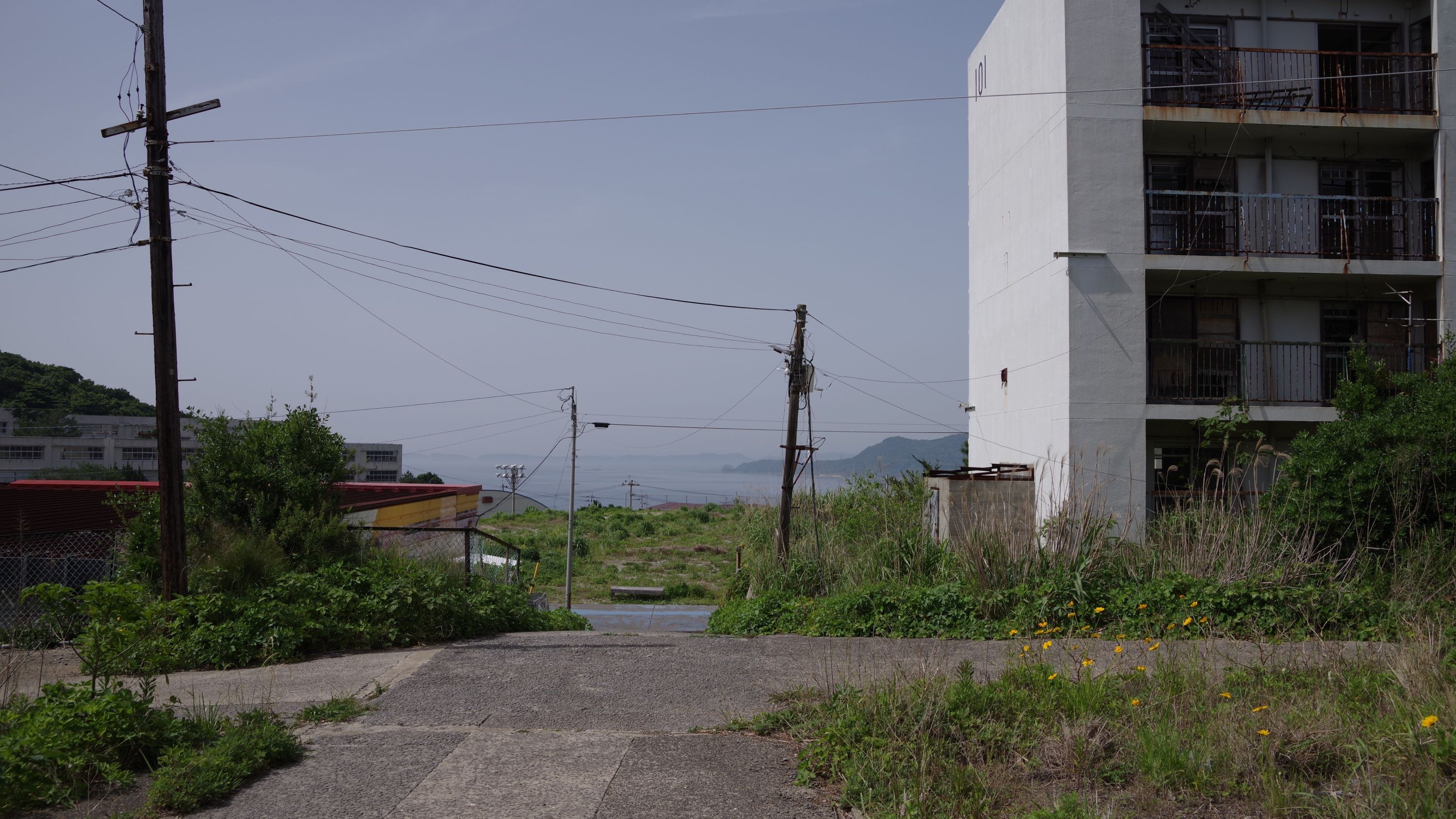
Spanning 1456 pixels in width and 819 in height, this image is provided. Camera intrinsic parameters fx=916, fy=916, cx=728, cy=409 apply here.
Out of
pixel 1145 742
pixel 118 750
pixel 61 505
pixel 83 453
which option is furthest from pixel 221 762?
pixel 83 453

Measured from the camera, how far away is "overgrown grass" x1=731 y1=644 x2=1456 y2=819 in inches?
179

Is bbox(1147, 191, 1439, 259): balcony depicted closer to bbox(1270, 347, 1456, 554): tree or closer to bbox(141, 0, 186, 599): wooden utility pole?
bbox(1270, 347, 1456, 554): tree

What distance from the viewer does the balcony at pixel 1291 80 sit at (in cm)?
1681

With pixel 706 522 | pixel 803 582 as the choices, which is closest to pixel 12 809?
pixel 803 582

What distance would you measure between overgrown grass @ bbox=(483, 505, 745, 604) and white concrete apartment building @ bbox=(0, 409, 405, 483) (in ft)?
46.9

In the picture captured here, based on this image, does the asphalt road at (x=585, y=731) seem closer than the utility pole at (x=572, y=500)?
Yes

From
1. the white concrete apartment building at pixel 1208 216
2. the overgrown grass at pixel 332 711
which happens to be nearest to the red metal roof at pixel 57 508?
the overgrown grass at pixel 332 711

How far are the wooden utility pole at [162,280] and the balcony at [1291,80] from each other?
15.3 m

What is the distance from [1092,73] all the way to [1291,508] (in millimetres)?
8235

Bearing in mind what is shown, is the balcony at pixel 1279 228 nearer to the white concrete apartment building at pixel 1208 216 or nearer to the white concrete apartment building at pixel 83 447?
the white concrete apartment building at pixel 1208 216

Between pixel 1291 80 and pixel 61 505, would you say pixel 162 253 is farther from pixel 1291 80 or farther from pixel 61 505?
pixel 1291 80

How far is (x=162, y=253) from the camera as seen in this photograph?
1059 cm

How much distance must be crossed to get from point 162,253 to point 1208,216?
16.8m

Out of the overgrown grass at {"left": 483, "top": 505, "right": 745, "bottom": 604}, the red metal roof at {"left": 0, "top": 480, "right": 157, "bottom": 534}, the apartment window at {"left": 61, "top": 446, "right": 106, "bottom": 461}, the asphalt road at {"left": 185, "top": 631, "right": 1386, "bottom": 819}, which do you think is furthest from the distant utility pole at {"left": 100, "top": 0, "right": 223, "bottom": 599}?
the apartment window at {"left": 61, "top": 446, "right": 106, "bottom": 461}
